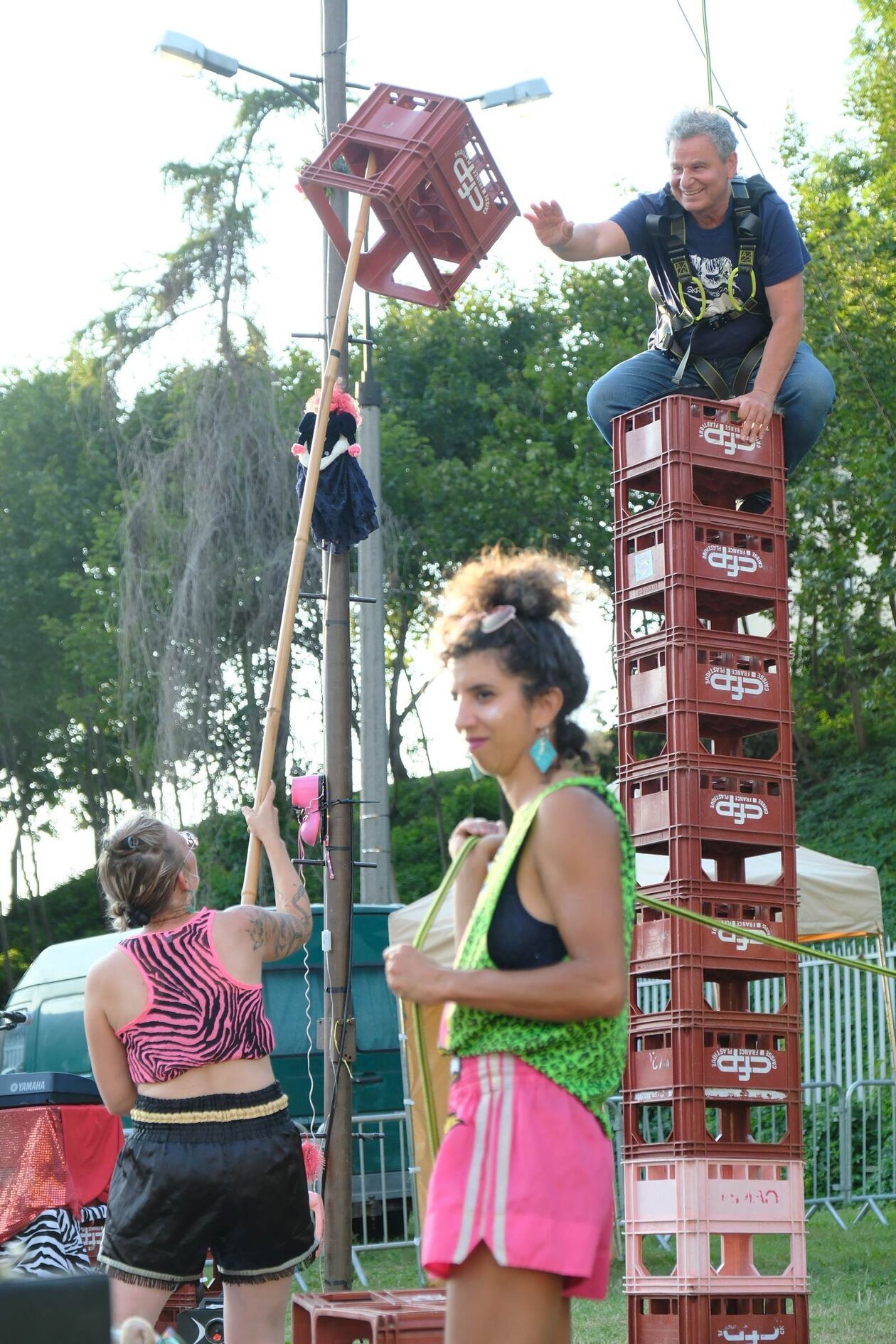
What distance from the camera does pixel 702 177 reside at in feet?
18.6

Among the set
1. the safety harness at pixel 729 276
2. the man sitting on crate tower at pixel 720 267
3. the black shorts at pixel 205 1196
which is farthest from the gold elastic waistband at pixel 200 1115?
the safety harness at pixel 729 276

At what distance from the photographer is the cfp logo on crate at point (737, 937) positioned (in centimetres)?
554

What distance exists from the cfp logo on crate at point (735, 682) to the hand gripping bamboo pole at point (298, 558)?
4.73 ft

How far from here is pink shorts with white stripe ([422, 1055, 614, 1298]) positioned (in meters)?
2.53

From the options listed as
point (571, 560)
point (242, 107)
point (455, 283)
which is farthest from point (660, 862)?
point (242, 107)

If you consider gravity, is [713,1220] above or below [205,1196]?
below

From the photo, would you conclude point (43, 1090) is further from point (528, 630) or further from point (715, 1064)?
point (528, 630)

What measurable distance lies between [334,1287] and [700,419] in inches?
164

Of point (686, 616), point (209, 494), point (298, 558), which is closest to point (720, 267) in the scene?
point (686, 616)

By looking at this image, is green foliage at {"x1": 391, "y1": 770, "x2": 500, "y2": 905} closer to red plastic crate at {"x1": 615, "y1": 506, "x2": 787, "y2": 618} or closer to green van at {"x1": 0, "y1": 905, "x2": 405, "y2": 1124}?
green van at {"x1": 0, "y1": 905, "x2": 405, "y2": 1124}

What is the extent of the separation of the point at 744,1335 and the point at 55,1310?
3596mm

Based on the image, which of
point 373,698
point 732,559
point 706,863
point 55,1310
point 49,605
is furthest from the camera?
point 49,605

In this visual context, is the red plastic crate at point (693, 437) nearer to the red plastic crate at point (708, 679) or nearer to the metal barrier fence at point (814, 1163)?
the red plastic crate at point (708, 679)

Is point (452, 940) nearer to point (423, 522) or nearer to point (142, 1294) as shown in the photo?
point (142, 1294)
